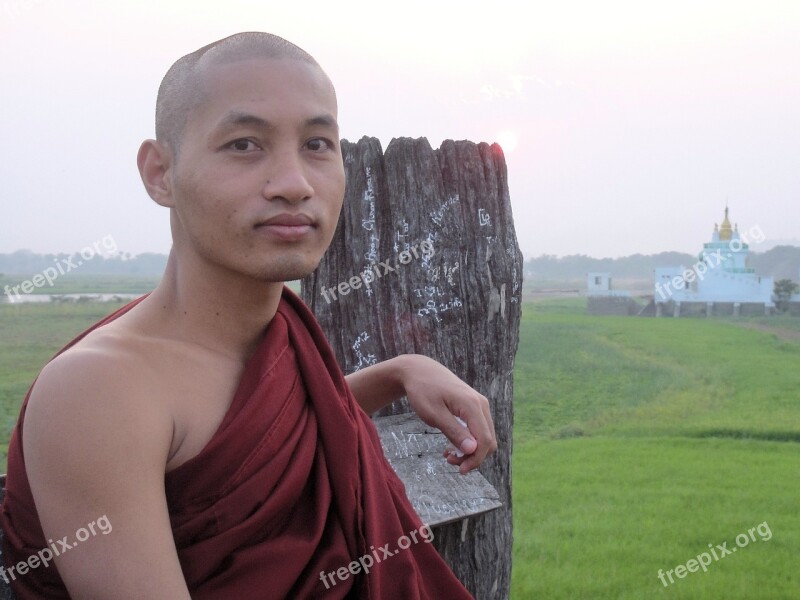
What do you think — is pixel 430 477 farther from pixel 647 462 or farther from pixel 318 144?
pixel 647 462

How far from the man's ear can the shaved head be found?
0.02 m

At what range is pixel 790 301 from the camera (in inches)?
1136

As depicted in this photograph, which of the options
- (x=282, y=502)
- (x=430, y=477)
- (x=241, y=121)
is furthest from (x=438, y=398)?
(x=241, y=121)

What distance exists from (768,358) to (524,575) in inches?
553

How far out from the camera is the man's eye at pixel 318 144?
4.39ft

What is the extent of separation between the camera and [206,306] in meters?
1.36

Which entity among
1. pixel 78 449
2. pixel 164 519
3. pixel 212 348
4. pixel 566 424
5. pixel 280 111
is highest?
pixel 280 111

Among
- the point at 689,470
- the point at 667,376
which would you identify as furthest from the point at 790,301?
the point at 689,470

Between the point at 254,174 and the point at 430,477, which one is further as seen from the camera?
the point at 430,477

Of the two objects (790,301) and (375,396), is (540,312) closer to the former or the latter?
(790,301)

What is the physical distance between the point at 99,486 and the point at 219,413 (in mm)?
259

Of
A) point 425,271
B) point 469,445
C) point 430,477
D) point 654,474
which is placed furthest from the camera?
point 654,474

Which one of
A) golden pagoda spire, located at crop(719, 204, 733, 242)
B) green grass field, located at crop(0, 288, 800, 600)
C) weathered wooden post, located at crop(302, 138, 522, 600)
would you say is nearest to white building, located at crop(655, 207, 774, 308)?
golden pagoda spire, located at crop(719, 204, 733, 242)

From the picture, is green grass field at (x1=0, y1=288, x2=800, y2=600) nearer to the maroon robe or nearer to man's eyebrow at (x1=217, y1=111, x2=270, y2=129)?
the maroon robe
